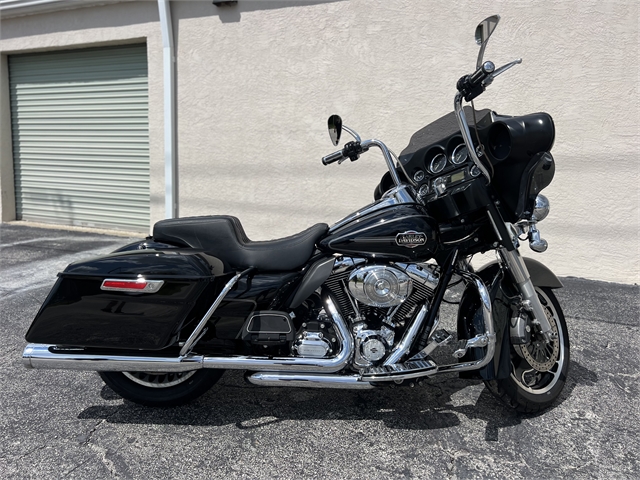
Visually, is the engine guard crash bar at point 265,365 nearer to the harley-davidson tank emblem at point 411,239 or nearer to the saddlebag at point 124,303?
→ the saddlebag at point 124,303

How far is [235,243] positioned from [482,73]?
4.62 ft

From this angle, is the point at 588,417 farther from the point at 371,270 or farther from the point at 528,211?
the point at 371,270

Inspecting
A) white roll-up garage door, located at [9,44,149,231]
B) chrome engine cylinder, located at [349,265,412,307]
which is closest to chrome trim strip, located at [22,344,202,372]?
chrome engine cylinder, located at [349,265,412,307]

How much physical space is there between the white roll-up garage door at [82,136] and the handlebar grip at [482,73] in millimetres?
5982

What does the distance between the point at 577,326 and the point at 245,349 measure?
2841 millimetres

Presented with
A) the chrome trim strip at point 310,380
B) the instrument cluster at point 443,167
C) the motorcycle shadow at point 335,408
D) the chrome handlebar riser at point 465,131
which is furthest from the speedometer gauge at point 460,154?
the motorcycle shadow at point 335,408

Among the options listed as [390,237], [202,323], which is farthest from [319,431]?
[390,237]

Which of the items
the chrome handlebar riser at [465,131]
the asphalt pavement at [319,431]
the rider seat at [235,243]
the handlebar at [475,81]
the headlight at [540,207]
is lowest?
the asphalt pavement at [319,431]

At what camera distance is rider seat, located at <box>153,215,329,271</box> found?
93.3 inches

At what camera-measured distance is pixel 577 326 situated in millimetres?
3791

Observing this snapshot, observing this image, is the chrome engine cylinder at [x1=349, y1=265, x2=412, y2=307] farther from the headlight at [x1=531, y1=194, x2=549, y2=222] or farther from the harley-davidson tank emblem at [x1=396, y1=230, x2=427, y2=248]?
the headlight at [x1=531, y1=194, x2=549, y2=222]

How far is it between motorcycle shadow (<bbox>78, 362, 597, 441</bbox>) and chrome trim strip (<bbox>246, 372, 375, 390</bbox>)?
0.34 meters

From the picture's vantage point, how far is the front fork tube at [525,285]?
2357 millimetres

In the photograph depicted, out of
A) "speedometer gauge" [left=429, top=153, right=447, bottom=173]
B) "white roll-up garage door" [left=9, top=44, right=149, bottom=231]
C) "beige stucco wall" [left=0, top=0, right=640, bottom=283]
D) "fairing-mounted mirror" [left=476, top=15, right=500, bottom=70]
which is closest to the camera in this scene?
"fairing-mounted mirror" [left=476, top=15, right=500, bottom=70]
